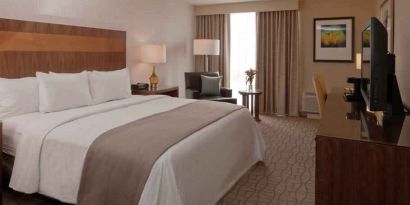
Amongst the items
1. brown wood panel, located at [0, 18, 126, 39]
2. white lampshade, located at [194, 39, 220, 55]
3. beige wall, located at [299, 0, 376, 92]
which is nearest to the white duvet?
brown wood panel, located at [0, 18, 126, 39]

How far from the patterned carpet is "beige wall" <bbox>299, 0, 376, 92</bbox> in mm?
1623

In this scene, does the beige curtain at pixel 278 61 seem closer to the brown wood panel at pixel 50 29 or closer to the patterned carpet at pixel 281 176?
the patterned carpet at pixel 281 176

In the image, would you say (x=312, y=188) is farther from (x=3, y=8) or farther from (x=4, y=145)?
(x=3, y=8)

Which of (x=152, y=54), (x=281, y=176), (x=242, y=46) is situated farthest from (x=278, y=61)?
(x=281, y=176)

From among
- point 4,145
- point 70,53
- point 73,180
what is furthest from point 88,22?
point 73,180

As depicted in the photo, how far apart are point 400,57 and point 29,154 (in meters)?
3.25

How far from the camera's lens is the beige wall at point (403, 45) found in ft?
8.16

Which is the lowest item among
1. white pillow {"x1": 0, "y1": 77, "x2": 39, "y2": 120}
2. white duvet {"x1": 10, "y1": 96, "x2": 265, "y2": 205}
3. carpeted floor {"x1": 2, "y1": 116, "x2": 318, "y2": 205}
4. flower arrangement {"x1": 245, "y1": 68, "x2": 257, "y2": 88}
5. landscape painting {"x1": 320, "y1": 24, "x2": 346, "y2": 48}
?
carpeted floor {"x1": 2, "y1": 116, "x2": 318, "y2": 205}

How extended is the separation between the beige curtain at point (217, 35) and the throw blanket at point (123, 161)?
4501 mm

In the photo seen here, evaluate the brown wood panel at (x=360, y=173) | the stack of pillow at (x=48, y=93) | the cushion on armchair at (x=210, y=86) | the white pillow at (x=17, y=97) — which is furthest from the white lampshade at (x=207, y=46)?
the brown wood panel at (x=360, y=173)

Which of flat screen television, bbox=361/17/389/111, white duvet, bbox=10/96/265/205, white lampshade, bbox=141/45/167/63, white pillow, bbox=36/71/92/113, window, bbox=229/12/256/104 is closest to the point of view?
flat screen television, bbox=361/17/389/111

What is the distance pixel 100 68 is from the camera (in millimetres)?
4383

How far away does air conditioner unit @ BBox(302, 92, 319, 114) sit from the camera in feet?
20.1

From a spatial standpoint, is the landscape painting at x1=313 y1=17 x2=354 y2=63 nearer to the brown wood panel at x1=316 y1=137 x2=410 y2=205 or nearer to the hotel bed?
the hotel bed
